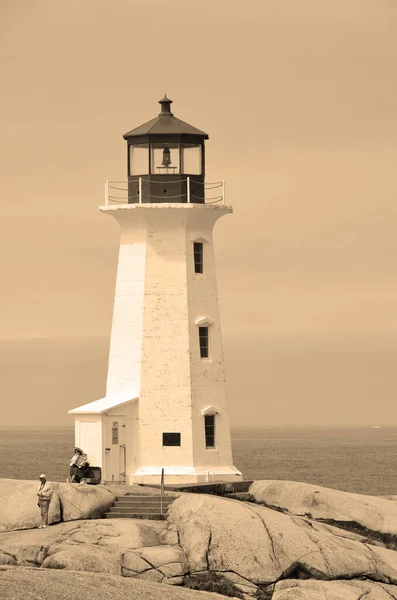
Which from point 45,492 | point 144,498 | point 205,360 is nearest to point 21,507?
point 45,492

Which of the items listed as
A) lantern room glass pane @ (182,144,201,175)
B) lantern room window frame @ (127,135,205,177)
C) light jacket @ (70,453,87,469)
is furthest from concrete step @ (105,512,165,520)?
lantern room glass pane @ (182,144,201,175)

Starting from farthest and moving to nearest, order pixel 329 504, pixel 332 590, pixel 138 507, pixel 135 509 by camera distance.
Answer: pixel 329 504
pixel 138 507
pixel 135 509
pixel 332 590

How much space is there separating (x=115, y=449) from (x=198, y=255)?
549cm

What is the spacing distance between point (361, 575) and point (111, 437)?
8.58 meters

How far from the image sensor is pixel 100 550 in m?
A: 32.8

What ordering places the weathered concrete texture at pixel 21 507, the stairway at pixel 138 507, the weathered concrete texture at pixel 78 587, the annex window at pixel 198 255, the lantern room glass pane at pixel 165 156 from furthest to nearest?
1. the lantern room glass pane at pixel 165 156
2. the annex window at pixel 198 255
3. the stairway at pixel 138 507
4. the weathered concrete texture at pixel 21 507
5. the weathered concrete texture at pixel 78 587

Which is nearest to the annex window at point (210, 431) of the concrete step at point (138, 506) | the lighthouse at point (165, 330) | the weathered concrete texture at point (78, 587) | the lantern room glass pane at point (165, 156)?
the lighthouse at point (165, 330)

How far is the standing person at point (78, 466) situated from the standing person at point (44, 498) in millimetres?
4113

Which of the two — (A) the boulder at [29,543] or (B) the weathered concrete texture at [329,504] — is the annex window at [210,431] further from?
(A) the boulder at [29,543]

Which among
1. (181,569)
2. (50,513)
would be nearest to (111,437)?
(50,513)

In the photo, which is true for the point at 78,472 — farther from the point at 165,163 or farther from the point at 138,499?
the point at 165,163

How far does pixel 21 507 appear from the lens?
3562 centimetres

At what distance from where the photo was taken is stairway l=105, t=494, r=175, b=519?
35781mm

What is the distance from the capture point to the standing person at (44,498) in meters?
34.6
